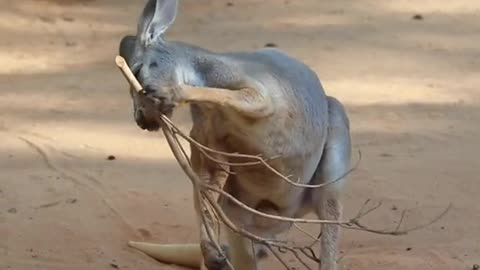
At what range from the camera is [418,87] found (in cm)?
771

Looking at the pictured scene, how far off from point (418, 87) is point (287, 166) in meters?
3.74

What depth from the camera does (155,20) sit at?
3.55 meters

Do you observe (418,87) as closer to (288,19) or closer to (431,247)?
(288,19)

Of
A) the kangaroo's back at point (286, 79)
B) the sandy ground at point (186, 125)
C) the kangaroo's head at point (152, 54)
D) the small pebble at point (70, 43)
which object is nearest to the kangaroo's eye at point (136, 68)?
the kangaroo's head at point (152, 54)

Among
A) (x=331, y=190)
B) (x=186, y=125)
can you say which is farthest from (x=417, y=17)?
(x=331, y=190)

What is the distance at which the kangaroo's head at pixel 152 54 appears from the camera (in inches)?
138

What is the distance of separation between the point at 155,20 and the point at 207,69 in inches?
13.8

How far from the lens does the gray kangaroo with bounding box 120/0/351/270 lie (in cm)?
356

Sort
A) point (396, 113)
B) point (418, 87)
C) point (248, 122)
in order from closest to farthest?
point (248, 122) < point (396, 113) < point (418, 87)

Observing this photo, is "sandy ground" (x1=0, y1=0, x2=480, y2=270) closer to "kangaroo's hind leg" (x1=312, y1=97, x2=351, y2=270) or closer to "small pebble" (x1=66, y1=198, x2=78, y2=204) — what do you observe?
"small pebble" (x1=66, y1=198, x2=78, y2=204)

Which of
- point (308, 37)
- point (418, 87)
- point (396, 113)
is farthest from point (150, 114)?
point (308, 37)

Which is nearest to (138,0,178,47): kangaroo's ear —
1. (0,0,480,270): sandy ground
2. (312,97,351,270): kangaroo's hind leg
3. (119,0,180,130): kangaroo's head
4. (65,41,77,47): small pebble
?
(119,0,180,130): kangaroo's head

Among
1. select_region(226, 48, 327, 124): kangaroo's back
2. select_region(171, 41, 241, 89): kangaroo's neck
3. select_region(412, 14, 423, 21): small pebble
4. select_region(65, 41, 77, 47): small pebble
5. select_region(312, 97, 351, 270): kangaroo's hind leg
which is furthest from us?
select_region(412, 14, 423, 21): small pebble

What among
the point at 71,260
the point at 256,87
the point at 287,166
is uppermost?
the point at 256,87
